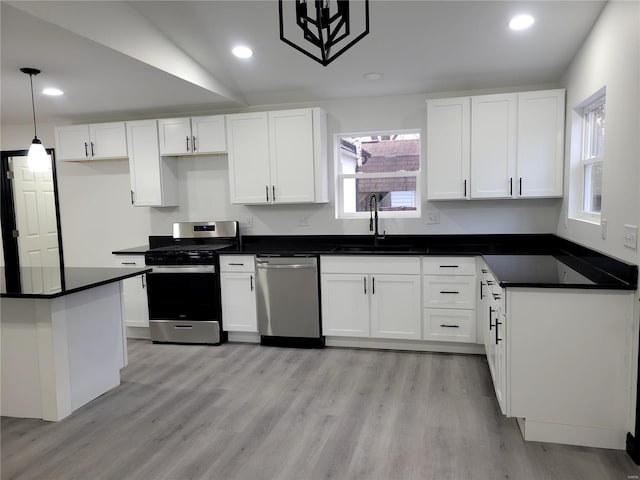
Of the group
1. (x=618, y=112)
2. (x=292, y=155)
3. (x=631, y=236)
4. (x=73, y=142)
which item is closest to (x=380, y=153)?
(x=292, y=155)

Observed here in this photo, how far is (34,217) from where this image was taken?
18.3 feet

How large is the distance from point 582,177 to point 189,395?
3.32 m

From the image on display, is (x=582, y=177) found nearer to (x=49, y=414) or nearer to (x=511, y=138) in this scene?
(x=511, y=138)

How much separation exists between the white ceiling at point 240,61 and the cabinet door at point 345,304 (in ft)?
5.88

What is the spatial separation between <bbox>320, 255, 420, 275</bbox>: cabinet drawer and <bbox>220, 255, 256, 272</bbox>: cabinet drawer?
67 cm

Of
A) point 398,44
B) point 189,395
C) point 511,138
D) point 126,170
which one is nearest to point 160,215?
point 126,170

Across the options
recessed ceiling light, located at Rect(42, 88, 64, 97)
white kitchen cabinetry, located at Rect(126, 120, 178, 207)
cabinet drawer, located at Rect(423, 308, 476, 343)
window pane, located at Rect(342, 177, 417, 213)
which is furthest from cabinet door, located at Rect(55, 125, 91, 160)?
cabinet drawer, located at Rect(423, 308, 476, 343)

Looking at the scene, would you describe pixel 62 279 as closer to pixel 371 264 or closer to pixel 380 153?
pixel 371 264

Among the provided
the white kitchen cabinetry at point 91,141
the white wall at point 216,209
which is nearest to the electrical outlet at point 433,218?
the white wall at point 216,209

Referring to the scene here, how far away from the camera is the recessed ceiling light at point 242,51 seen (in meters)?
3.60

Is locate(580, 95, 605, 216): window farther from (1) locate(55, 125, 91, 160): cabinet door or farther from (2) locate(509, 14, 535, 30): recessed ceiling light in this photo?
(1) locate(55, 125, 91, 160): cabinet door

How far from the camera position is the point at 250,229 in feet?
15.8

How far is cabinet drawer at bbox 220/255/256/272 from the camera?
4191 mm

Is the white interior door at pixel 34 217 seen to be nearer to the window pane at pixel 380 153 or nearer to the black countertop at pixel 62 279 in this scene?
the black countertop at pixel 62 279
